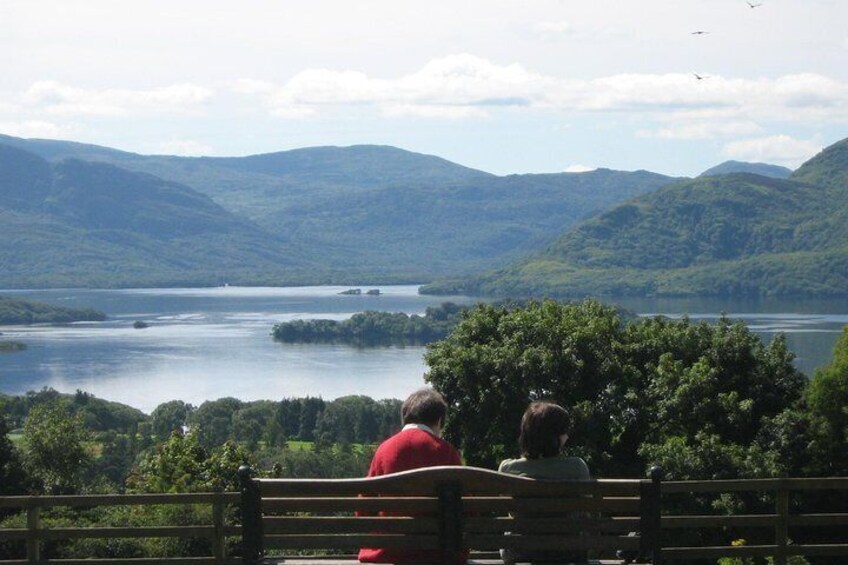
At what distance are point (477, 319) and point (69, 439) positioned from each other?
16.0m

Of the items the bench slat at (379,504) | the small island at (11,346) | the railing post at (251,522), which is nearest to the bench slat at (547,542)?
the bench slat at (379,504)

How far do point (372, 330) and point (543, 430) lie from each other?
141883 mm

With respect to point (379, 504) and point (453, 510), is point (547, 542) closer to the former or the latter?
point (453, 510)

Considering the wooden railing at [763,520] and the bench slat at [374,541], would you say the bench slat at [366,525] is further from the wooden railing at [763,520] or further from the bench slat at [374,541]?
the wooden railing at [763,520]

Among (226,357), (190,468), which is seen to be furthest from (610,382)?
(226,357)

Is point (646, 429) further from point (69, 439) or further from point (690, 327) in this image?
point (69, 439)

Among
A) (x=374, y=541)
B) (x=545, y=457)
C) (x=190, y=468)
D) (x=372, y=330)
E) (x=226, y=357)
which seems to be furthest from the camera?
(x=372, y=330)

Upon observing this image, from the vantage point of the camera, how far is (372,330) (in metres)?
148

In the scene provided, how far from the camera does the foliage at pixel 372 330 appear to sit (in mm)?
143875

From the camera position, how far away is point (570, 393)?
2769 cm

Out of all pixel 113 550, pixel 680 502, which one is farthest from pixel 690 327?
pixel 113 550

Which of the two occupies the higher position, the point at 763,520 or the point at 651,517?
the point at 651,517

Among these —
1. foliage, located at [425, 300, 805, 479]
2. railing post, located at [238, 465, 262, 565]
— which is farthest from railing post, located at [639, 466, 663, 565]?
foliage, located at [425, 300, 805, 479]

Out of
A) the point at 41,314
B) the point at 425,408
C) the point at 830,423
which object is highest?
the point at 425,408
